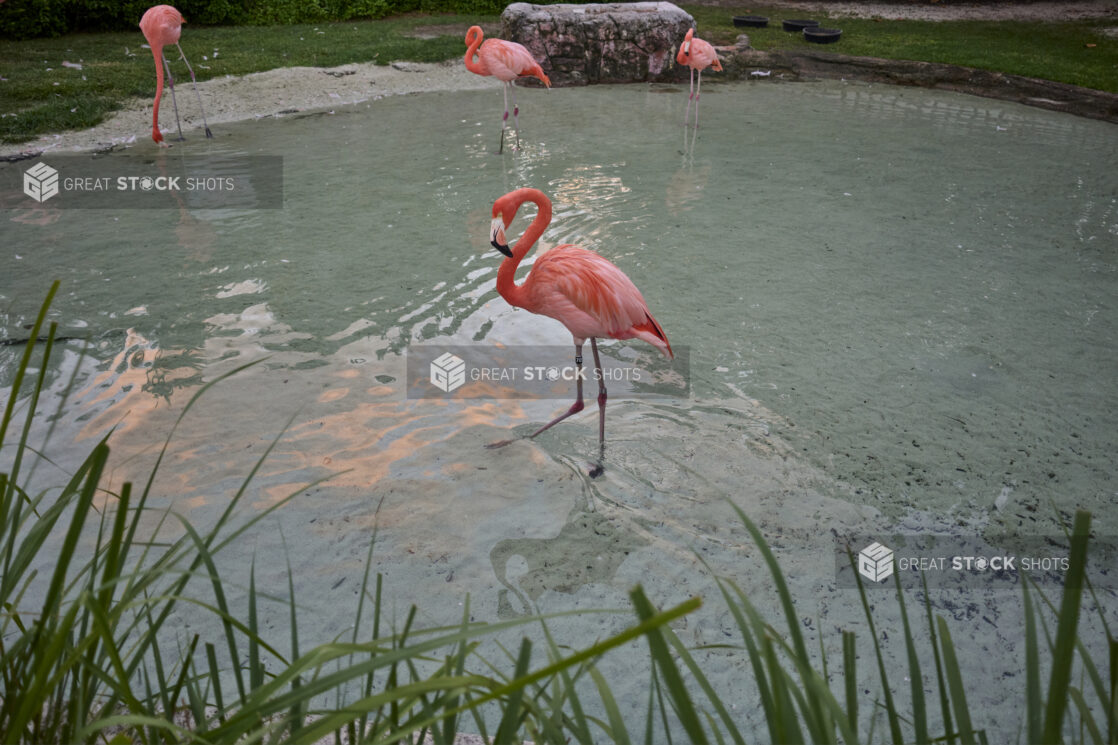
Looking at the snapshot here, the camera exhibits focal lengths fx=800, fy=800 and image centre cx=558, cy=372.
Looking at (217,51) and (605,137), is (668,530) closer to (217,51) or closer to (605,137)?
(605,137)

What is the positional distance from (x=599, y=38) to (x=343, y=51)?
10.8ft

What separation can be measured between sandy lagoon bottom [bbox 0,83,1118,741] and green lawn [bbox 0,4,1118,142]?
6.52 ft

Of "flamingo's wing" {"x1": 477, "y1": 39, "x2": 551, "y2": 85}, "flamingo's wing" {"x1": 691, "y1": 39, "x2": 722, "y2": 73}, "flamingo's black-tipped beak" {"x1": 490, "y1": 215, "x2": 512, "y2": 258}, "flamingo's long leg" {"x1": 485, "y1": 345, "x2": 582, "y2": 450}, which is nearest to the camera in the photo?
"flamingo's black-tipped beak" {"x1": 490, "y1": 215, "x2": 512, "y2": 258}

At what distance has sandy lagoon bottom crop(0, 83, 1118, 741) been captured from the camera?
2.54m

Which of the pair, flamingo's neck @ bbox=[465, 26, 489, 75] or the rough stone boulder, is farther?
the rough stone boulder

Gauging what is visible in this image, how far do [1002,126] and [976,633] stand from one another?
677 cm

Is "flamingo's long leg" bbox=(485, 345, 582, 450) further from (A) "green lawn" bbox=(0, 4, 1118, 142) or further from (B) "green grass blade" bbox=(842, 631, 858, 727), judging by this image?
(A) "green lawn" bbox=(0, 4, 1118, 142)

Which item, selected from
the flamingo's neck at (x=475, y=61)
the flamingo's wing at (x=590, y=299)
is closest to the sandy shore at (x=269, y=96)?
the flamingo's neck at (x=475, y=61)

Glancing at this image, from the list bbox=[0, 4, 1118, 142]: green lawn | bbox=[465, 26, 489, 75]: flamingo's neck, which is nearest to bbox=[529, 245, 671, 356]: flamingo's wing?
bbox=[465, 26, 489, 75]: flamingo's neck

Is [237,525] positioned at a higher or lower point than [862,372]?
lower

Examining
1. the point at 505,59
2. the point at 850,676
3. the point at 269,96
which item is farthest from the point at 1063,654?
the point at 269,96

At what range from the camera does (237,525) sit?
2.72m

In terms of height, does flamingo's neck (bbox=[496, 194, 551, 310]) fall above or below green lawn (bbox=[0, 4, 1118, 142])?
below

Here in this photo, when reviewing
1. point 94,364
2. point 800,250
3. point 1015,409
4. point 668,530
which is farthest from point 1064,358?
point 94,364
